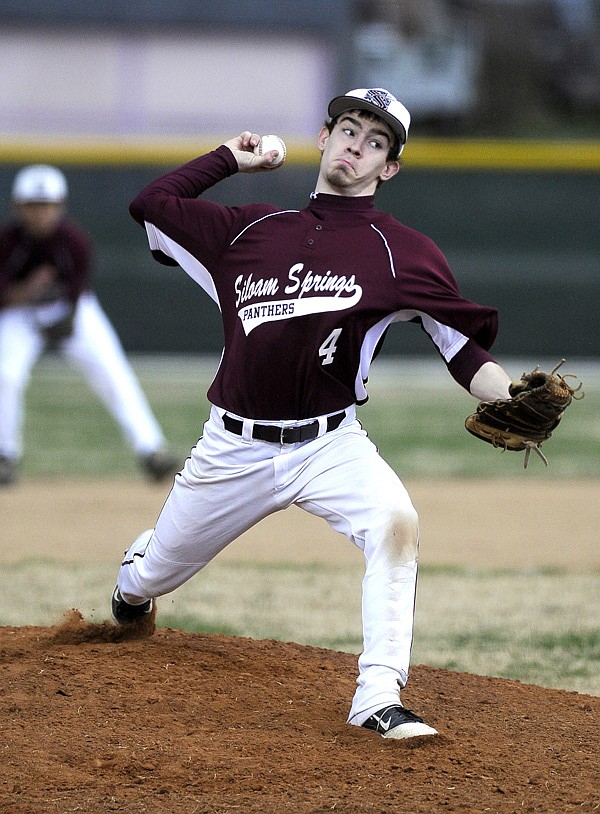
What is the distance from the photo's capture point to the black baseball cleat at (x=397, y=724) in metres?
3.37

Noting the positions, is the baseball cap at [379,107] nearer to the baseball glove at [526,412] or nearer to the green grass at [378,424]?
the baseball glove at [526,412]

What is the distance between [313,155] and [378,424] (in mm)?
4772

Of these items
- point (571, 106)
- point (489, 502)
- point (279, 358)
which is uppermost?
point (571, 106)

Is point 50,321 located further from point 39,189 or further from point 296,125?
point 296,125

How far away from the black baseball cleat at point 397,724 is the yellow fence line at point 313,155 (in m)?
11.9

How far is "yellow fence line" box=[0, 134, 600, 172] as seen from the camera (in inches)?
582

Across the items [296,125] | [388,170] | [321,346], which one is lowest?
[321,346]

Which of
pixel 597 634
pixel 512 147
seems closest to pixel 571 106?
pixel 512 147

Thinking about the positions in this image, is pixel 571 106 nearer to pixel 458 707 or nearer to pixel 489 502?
pixel 489 502

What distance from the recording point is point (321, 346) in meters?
3.76

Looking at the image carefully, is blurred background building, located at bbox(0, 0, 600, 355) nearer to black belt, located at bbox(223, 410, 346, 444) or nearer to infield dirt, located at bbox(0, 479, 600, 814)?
infield dirt, located at bbox(0, 479, 600, 814)

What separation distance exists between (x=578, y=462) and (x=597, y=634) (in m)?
4.83

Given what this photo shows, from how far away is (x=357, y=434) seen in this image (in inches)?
153

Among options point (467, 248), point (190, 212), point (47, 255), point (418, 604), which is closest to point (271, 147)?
point (190, 212)
